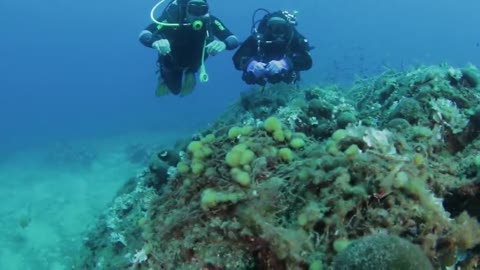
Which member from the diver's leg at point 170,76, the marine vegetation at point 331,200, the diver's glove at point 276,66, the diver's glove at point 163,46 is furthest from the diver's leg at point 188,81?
the marine vegetation at point 331,200

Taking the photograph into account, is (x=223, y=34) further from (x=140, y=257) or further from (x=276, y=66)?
(x=140, y=257)

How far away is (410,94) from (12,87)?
2628 inches

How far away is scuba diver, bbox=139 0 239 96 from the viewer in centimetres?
823

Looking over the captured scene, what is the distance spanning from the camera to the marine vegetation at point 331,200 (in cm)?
278

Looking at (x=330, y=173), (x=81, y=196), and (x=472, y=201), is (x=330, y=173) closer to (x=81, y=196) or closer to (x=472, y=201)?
(x=472, y=201)

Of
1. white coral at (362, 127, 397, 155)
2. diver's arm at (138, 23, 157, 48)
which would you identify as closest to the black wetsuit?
diver's arm at (138, 23, 157, 48)

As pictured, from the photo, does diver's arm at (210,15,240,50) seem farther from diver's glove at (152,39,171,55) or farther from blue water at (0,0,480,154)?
blue water at (0,0,480,154)

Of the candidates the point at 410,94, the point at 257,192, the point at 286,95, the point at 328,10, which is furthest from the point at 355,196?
the point at 328,10

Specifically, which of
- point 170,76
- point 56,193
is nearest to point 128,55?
point 56,193

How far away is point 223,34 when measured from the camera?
364 inches

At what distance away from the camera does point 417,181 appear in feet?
9.39

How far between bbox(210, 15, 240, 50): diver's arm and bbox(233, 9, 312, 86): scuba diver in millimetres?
458

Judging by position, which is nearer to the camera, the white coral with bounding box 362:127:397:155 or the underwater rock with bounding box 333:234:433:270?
the underwater rock with bounding box 333:234:433:270

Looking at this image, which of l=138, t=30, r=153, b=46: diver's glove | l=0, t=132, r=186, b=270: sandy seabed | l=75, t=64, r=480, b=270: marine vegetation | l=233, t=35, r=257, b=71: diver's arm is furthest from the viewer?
l=0, t=132, r=186, b=270: sandy seabed
